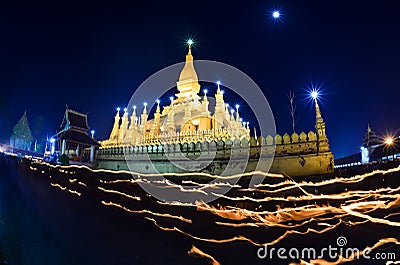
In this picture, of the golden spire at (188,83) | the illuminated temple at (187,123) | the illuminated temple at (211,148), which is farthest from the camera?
the golden spire at (188,83)

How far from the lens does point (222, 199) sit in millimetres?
9938

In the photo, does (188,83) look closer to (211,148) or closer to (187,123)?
(187,123)

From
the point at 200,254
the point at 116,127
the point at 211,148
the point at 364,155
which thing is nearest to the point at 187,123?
the point at 211,148

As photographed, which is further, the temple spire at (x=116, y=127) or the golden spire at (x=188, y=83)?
the temple spire at (x=116, y=127)

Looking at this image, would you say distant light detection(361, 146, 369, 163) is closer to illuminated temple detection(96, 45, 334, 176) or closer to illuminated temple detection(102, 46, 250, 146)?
illuminated temple detection(102, 46, 250, 146)

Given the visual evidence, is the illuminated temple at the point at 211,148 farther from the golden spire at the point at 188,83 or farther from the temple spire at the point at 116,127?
the temple spire at the point at 116,127

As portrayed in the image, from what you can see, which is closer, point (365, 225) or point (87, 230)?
point (365, 225)

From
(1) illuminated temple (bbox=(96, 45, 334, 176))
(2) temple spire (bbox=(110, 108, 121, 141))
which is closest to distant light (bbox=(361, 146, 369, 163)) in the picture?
(1) illuminated temple (bbox=(96, 45, 334, 176))

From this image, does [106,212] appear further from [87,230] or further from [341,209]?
[341,209]

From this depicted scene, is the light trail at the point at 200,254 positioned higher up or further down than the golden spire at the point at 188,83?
further down

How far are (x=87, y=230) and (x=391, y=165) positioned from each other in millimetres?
12000

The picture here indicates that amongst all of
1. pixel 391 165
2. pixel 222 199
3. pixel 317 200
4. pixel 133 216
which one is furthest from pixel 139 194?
pixel 391 165

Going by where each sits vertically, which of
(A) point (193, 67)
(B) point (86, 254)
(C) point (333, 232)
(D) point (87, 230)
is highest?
(A) point (193, 67)

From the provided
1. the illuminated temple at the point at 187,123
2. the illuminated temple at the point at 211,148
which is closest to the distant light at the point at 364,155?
the illuminated temple at the point at 187,123
